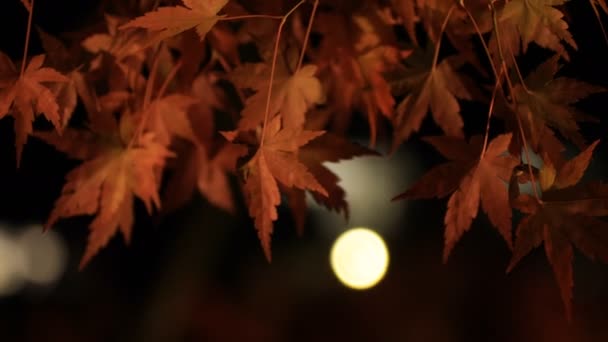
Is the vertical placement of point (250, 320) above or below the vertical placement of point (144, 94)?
below

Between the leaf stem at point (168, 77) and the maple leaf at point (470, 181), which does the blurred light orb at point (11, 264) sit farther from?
the maple leaf at point (470, 181)

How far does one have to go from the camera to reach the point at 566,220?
90 cm

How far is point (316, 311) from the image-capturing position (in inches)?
237

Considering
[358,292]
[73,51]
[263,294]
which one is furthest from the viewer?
[358,292]

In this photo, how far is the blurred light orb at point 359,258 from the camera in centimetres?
806

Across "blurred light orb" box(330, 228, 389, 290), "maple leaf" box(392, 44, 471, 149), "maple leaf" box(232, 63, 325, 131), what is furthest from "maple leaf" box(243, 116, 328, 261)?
"blurred light orb" box(330, 228, 389, 290)

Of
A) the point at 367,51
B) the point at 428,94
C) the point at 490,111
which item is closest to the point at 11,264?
the point at 367,51

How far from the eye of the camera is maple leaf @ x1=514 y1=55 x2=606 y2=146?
0.98m

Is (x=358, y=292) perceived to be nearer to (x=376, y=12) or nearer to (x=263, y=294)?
(x=263, y=294)

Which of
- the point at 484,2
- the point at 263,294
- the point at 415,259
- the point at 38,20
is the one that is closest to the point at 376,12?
the point at 484,2

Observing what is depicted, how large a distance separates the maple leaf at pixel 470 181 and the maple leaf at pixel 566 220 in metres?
0.04

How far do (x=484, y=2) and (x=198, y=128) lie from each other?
0.58m

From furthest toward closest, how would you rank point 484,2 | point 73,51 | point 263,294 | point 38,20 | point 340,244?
point 340,244, point 263,294, point 38,20, point 73,51, point 484,2

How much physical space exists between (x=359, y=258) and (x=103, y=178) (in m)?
7.92
